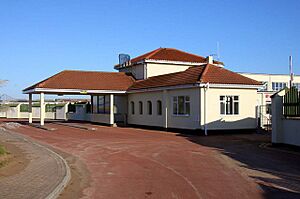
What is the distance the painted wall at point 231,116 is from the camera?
2770cm

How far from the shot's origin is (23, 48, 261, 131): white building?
27984 mm

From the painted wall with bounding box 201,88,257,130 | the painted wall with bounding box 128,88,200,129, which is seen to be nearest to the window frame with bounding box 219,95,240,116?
the painted wall with bounding box 201,88,257,130

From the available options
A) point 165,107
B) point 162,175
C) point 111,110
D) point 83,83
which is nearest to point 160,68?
point 111,110

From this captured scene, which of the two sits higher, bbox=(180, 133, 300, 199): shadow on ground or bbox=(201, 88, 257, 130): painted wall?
bbox=(201, 88, 257, 130): painted wall

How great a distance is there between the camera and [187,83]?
28.3 m

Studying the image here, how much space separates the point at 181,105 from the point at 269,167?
16.6m

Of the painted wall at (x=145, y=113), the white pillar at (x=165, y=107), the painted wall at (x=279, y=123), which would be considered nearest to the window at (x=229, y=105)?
the white pillar at (x=165, y=107)

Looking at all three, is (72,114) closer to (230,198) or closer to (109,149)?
(109,149)

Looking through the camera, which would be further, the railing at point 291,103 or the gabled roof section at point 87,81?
the gabled roof section at point 87,81

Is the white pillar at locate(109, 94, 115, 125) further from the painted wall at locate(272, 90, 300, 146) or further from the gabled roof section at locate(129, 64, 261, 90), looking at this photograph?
the painted wall at locate(272, 90, 300, 146)

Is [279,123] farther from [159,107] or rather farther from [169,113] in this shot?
[159,107]

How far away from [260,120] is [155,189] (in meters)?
24.7

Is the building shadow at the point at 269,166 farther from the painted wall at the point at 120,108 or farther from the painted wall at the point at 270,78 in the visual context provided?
the painted wall at the point at 270,78

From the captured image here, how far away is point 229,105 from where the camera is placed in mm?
28641
